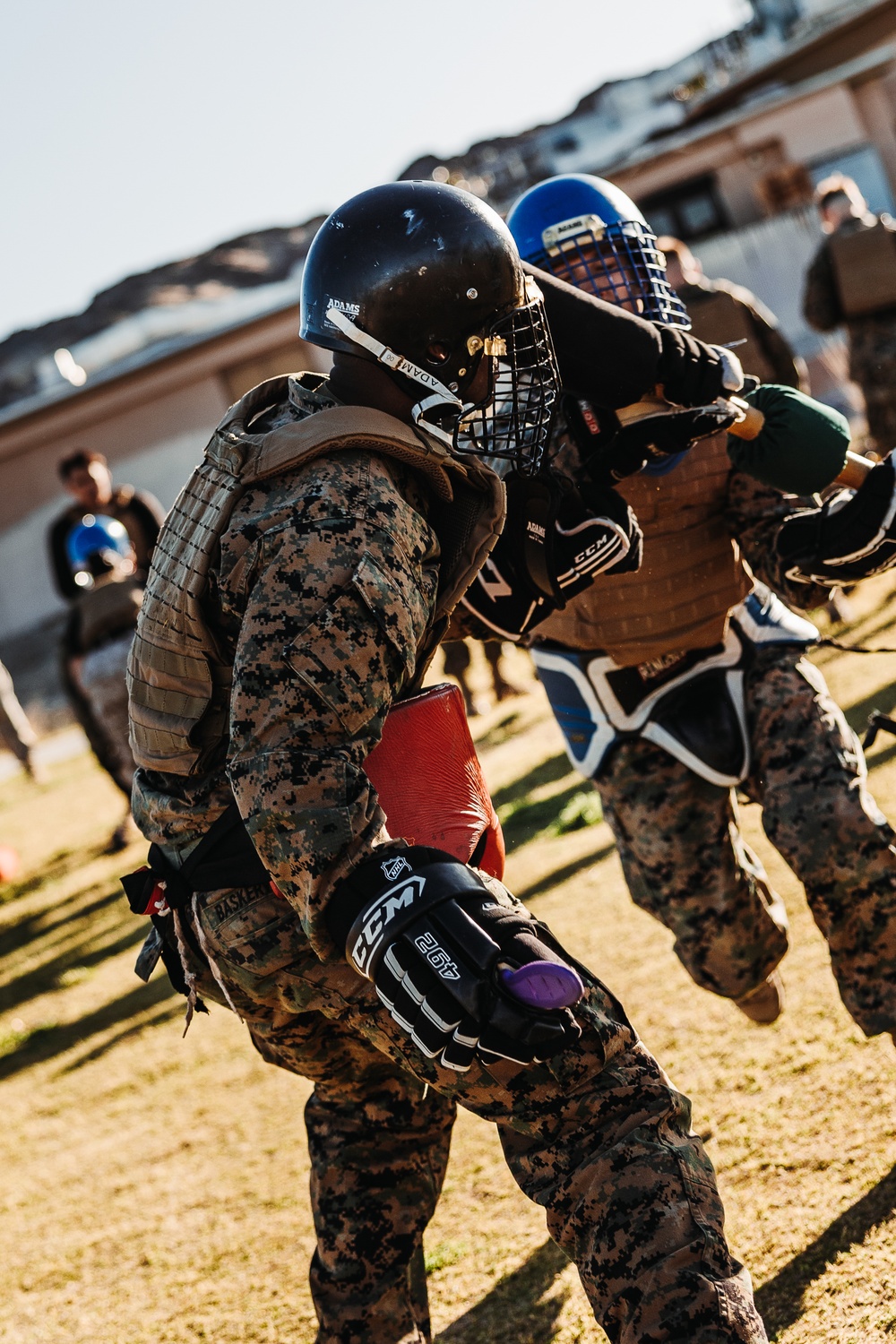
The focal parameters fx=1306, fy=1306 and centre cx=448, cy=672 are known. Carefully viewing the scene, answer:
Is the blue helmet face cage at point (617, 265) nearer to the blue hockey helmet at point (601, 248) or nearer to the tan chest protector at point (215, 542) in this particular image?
the blue hockey helmet at point (601, 248)

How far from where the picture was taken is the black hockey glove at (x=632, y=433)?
3047 mm

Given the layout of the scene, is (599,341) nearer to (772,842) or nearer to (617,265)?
(617,265)

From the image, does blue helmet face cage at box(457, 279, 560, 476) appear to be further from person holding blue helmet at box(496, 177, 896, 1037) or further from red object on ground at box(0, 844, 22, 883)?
red object on ground at box(0, 844, 22, 883)

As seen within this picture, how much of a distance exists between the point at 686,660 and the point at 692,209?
20.8 m

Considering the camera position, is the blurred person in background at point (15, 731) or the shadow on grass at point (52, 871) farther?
the blurred person in background at point (15, 731)

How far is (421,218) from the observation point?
2.36m

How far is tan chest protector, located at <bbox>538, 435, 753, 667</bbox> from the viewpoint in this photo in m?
3.46

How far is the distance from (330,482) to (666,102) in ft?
129

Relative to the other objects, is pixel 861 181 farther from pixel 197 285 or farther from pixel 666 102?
pixel 197 285

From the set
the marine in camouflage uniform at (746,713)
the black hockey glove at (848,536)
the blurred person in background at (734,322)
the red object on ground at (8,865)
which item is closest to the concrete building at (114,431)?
the red object on ground at (8,865)

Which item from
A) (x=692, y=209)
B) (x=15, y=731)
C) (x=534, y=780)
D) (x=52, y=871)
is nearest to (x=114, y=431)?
(x=692, y=209)

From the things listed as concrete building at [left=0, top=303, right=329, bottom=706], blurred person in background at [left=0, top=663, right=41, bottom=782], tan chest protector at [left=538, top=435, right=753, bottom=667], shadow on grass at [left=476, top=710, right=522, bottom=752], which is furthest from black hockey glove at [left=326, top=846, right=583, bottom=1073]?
concrete building at [left=0, top=303, right=329, bottom=706]

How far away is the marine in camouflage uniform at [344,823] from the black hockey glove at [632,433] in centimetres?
83

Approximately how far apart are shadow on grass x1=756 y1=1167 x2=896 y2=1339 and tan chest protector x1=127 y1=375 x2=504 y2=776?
163cm
